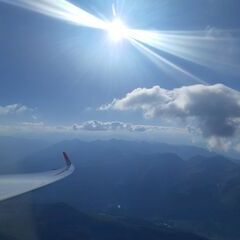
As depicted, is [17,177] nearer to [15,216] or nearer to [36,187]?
[36,187]

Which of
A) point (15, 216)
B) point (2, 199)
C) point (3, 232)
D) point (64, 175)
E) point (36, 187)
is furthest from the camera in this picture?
point (15, 216)

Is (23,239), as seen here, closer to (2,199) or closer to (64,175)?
(64,175)

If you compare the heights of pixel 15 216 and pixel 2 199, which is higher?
pixel 15 216

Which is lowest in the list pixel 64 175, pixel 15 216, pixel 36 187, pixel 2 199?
pixel 2 199

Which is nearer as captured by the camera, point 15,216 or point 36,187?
point 36,187

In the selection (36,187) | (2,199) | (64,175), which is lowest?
(2,199)

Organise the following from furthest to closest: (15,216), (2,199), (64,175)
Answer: (15,216)
(64,175)
(2,199)

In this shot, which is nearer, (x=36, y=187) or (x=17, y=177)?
(x=36, y=187)

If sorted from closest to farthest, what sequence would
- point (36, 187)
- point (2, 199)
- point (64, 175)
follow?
1. point (2, 199)
2. point (36, 187)
3. point (64, 175)

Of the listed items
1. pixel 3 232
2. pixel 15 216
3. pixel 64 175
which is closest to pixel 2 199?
pixel 64 175

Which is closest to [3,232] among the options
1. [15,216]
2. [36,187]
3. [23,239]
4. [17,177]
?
[23,239]
